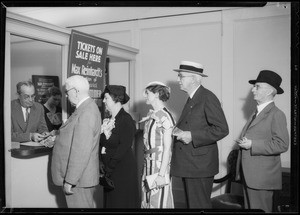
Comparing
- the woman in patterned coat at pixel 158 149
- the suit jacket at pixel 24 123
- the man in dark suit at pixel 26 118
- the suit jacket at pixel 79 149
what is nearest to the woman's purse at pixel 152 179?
the woman in patterned coat at pixel 158 149

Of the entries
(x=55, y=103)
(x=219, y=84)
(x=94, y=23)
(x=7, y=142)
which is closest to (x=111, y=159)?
(x=7, y=142)

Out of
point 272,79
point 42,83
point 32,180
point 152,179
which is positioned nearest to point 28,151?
point 32,180

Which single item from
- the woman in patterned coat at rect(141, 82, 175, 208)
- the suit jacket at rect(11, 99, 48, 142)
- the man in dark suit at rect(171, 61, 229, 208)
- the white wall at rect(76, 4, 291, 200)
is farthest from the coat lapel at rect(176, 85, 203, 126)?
the suit jacket at rect(11, 99, 48, 142)

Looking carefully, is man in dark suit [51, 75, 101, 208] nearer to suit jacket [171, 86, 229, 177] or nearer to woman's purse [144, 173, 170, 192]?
woman's purse [144, 173, 170, 192]

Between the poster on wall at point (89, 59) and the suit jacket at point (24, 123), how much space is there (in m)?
0.42

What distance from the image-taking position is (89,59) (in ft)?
8.23

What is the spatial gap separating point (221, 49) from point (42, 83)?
2479 mm

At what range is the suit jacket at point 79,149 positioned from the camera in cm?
190

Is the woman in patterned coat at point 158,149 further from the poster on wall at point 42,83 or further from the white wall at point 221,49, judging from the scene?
the poster on wall at point 42,83

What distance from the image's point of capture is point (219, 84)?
105 inches

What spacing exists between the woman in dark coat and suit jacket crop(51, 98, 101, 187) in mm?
130

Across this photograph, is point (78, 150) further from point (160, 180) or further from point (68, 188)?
point (160, 180)

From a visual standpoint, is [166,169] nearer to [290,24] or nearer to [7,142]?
[7,142]
